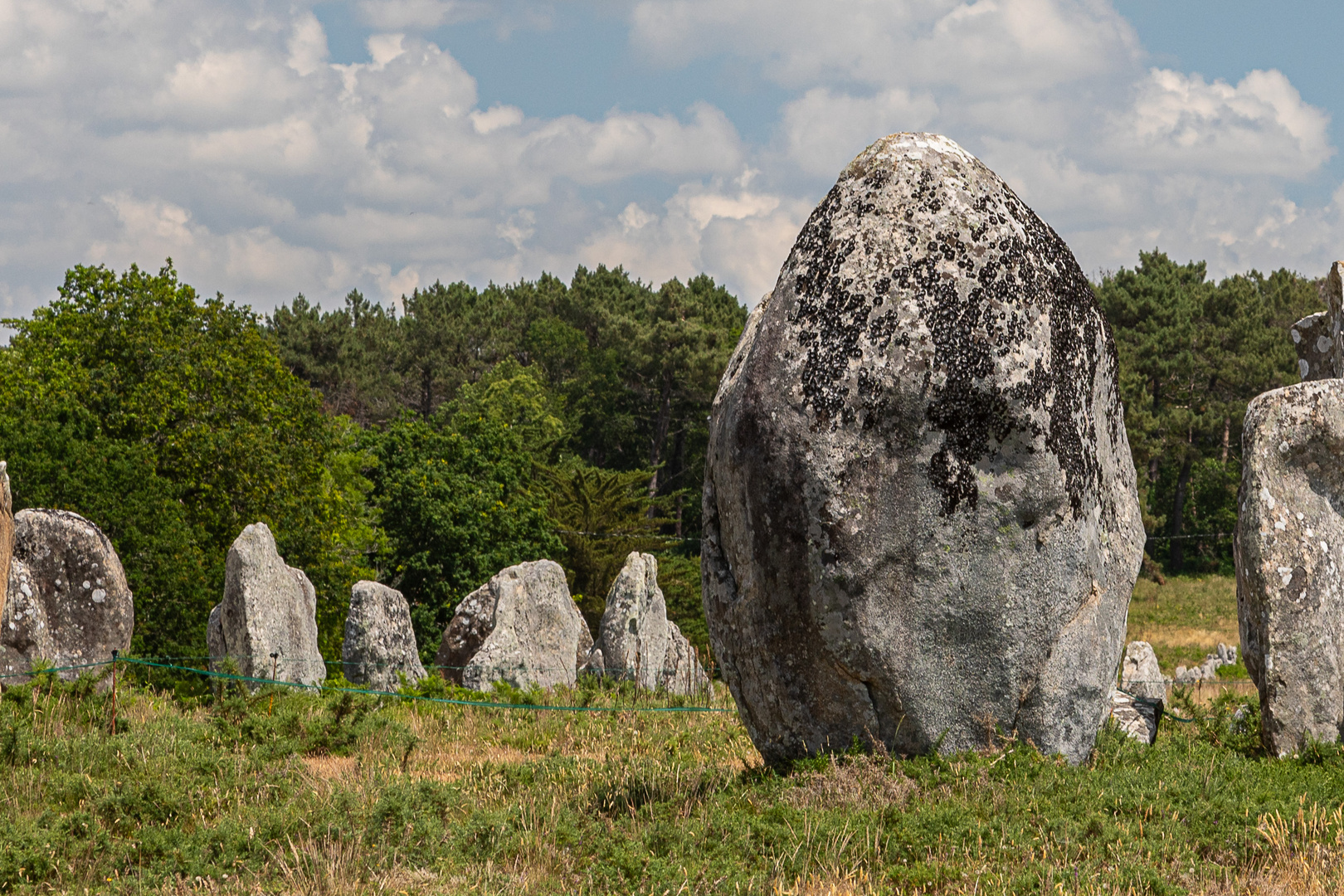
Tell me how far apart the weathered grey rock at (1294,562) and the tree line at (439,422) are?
55.1ft

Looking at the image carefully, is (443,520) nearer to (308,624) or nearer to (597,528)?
(597,528)

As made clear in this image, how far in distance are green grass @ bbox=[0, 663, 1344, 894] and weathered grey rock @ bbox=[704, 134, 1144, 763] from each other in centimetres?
37

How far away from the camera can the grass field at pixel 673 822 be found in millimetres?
5027

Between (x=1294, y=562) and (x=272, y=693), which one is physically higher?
(x=1294, y=562)

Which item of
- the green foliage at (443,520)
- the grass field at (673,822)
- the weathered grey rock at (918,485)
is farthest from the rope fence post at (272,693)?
the green foliage at (443,520)

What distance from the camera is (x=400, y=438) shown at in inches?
1275

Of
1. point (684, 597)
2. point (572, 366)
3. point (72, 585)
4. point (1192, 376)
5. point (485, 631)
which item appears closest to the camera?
point (72, 585)

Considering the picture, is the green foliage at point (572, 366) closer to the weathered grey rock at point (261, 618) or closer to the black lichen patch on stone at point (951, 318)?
the weathered grey rock at point (261, 618)

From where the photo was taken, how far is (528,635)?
52.1ft

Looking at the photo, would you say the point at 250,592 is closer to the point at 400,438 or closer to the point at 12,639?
the point at 12,639

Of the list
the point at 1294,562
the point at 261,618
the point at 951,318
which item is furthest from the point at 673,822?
the point at 261,618

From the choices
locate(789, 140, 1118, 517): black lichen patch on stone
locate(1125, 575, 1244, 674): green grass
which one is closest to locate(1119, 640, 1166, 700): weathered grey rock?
locate(1125, 575, 1244, 674): green grass

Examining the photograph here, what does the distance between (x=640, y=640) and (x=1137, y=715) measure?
8.77 m

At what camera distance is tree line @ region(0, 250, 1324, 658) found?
22.0m
